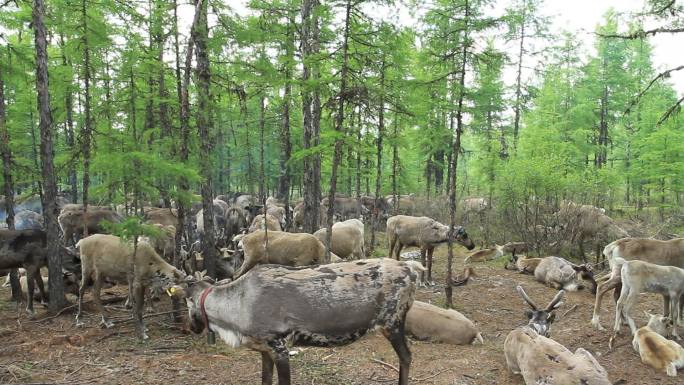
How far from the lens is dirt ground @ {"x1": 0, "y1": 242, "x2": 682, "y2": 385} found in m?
6.73

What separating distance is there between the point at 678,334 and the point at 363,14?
8.90 meters

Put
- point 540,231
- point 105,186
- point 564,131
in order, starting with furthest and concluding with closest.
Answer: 1. point 564,131
2. point 540,231
3. point 105,186

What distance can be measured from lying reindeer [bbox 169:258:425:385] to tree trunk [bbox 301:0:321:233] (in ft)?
16.4

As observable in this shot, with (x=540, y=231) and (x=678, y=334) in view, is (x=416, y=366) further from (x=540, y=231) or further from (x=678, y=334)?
(x=540, y=231)

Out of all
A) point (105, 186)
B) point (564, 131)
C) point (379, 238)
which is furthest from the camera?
point (564, 131)

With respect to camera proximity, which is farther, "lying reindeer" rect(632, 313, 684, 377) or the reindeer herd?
"lying reindeer" rect(632, 313, 684, 377)

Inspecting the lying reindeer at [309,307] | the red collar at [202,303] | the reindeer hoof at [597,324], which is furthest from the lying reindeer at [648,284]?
the red collar at [202,303]

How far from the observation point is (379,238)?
78.9ft

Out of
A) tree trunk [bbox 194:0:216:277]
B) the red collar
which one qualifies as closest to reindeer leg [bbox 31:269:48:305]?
tree trunk [bbox 194:0:216:277]

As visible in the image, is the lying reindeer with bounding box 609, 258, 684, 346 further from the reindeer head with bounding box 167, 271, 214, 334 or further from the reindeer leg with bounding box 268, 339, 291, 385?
the reindeer head with bounding box 167, 271, 214, 334

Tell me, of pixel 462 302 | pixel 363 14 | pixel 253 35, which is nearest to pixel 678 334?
pixel 462 302

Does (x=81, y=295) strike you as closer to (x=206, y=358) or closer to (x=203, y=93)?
(x=206, y=358)

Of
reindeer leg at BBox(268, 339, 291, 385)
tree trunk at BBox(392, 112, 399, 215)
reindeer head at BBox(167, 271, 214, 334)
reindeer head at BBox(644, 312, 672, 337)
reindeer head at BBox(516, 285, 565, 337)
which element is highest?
tree trunk at BBox(392, 112, 399, 215)

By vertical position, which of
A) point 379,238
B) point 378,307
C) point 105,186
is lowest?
point 379,238
